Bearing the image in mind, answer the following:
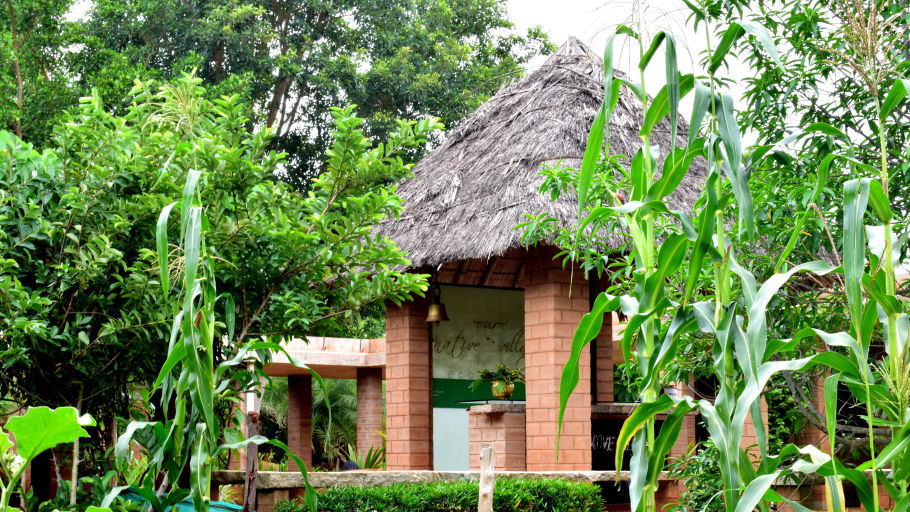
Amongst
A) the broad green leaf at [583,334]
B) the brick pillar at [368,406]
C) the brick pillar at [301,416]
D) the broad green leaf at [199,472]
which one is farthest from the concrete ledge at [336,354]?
the broad green leaf at [583,334]

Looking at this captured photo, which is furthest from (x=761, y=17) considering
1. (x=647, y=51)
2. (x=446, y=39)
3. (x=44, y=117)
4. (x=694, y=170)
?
(x=446, y=39)

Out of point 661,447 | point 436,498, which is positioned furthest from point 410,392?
point 661,447

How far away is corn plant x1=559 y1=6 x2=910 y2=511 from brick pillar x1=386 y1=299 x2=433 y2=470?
7.65 metres

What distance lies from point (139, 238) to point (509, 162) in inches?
167

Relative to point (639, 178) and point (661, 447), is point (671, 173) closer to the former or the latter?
point (639, 178)

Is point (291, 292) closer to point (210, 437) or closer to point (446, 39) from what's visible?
point (210, 437)

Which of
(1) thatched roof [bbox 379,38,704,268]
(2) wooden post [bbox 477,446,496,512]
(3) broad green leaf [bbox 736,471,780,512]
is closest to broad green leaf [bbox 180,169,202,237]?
(3) broad green leaf [bbox 736,471,780,512]

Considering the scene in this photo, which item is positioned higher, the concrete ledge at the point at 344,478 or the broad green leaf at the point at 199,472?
the broad green leaf at the point at 199,472

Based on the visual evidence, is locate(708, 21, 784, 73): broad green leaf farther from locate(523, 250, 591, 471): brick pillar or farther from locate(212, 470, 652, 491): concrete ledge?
locate(523, 250, 591, 471): brick pillar

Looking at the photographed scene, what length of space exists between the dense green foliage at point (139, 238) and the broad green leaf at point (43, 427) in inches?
90.3

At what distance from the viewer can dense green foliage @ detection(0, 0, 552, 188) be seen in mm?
13938

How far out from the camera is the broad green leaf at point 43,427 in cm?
222

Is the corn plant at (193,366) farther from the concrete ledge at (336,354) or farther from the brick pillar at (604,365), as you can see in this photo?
the concrete ledge at (336,354)

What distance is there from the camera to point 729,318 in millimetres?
1793
